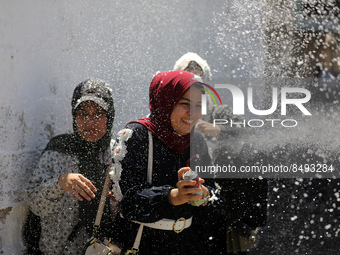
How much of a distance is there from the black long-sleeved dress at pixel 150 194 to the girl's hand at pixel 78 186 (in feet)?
1.07

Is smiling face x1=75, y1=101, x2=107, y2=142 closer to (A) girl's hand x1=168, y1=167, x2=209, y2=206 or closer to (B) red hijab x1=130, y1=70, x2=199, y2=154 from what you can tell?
(B) red hijab x1=130, y1=70, x2=199, y2=154

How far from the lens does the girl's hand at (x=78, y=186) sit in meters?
2.40

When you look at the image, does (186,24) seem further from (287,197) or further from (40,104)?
(40,104)

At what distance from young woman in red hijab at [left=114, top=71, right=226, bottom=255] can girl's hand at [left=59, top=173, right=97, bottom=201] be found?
0.33 meters

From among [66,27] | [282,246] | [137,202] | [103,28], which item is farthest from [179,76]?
[282,246]

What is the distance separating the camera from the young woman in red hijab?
205 centimetres

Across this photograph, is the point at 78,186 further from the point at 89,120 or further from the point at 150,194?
the point at 150,194

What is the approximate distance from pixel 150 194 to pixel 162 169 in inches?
8.0

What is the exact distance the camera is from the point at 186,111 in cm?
224

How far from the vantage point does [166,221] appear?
7.19 ft

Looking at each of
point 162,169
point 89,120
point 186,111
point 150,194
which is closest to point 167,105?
point 186,111

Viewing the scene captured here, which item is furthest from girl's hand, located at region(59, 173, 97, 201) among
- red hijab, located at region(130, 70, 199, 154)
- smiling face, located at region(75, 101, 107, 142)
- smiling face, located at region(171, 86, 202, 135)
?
smiling face, located at region(171, 86, 202, 135)

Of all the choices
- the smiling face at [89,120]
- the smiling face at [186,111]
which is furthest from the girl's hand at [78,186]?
the smiling face at [186,111]

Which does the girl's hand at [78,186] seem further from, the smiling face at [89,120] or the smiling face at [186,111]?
the smiling face at [186,111]
